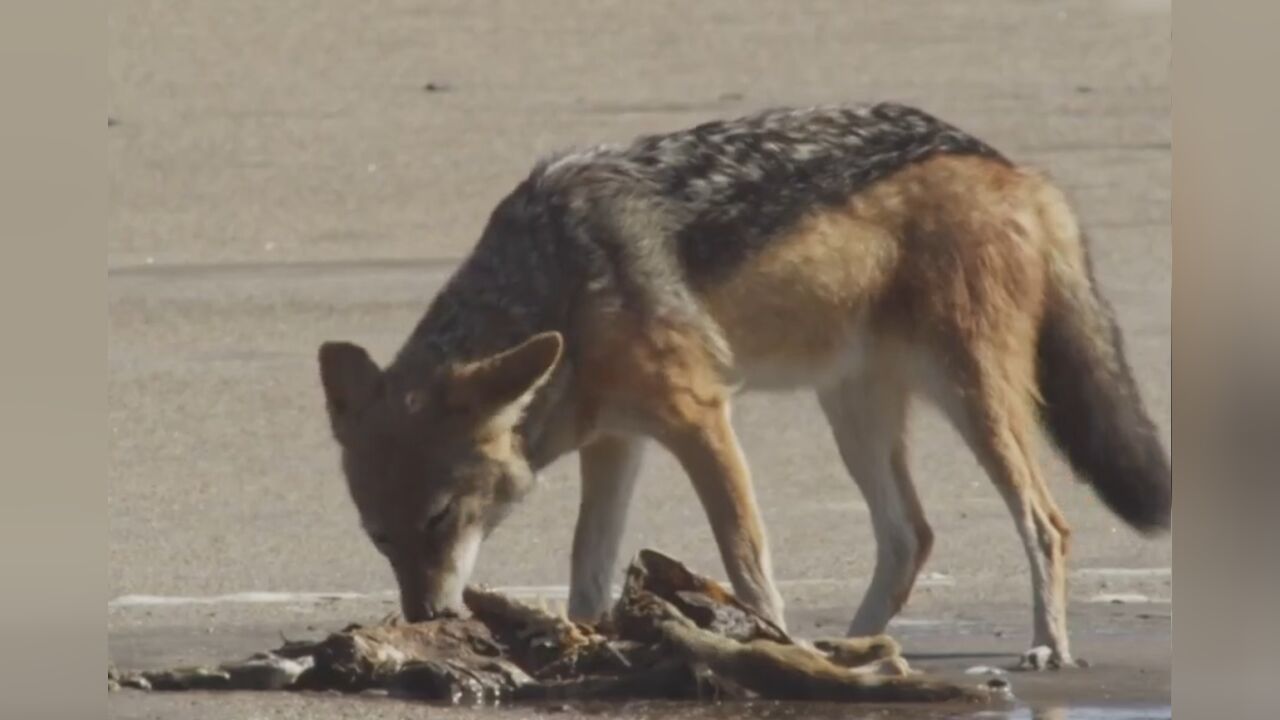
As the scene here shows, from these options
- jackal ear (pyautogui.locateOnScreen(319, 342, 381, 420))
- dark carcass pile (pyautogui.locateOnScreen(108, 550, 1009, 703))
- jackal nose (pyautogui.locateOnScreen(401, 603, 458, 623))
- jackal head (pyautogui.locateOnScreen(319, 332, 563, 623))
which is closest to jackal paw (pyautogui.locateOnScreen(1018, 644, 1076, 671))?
dark carcass pile (pyautogui.locateOnScreen(108, 550, 1009, 703))

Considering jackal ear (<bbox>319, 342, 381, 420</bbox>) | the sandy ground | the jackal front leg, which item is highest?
jackal ear (<bbox>319, 342, 381, 420</bbox>)

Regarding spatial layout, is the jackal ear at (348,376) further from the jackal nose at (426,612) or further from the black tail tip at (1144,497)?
the black tail tip at (1144,497)

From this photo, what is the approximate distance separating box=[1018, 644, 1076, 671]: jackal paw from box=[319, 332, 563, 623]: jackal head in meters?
1.46

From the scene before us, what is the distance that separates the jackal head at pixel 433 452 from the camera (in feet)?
23.5

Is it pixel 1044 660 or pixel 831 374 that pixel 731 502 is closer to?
pixel 831 374

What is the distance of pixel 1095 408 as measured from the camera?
Answer: 7.89m

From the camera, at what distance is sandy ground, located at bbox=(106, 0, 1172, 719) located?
26.9 ft

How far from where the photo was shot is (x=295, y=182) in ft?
47.7

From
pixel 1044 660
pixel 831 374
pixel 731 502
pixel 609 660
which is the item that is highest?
pixel 831 374

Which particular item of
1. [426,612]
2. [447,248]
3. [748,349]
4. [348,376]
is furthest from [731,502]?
[447,248]

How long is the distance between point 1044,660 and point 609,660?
4.08 ft

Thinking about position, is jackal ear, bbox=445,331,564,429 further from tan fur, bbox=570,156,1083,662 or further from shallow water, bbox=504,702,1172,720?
shallow water, bbox=504,702,1172,720

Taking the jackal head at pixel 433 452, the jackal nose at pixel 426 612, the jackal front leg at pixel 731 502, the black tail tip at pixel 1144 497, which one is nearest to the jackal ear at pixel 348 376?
the jackal head at pixel 433 452

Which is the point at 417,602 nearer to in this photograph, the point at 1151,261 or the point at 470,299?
the point at 470,299
